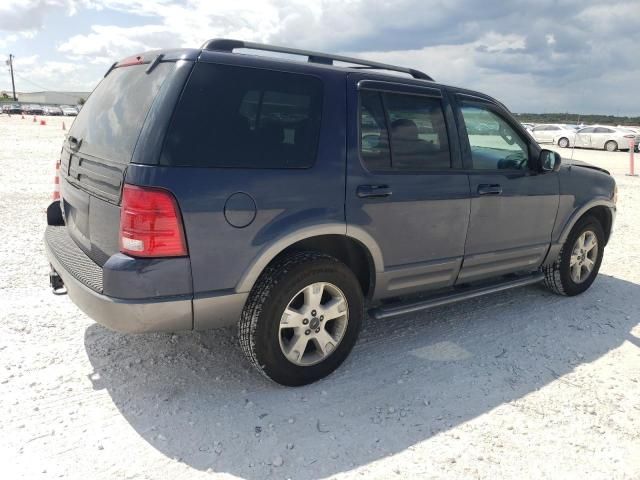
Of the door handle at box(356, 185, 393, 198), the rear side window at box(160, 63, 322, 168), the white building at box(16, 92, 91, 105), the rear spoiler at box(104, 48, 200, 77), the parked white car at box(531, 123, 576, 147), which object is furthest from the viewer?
the white building at box(16, 92, 91, 105)

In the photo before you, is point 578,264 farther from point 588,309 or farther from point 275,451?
point 275,451

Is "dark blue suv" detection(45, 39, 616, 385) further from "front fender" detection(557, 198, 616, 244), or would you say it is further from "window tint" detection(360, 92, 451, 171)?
"front fender" detection(557, 198, 616, 244)

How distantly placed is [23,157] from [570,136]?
87.7ft

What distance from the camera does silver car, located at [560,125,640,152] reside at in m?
26.3

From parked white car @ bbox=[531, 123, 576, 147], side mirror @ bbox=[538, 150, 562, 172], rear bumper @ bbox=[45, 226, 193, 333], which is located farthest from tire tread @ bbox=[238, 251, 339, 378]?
parked white car @ bbox=[531, 123, 576, 147]

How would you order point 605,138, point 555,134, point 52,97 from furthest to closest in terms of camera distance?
1. point 52,97
2. point 555,134
3. point 605,138

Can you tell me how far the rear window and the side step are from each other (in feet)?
6.26

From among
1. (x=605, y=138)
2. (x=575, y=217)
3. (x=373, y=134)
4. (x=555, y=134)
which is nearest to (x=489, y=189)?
(x=373, y=134)

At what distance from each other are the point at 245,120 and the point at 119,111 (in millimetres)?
804

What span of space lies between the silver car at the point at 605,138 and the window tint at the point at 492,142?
84.1 ft

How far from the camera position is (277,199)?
291cm

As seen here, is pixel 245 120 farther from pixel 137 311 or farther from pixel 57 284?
pixel 57 284

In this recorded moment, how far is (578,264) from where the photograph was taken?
5.01 meters

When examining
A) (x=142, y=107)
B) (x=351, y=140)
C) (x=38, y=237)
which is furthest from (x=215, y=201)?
(x=38, y=237)
